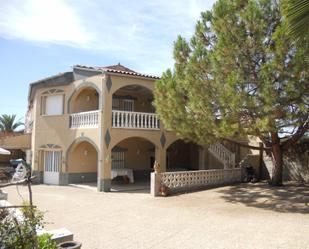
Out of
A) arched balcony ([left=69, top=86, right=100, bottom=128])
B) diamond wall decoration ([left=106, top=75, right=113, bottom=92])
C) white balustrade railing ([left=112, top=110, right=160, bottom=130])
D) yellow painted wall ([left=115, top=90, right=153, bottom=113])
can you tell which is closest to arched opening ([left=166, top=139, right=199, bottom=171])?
yellow painted wall ([left=115, top=90, right=153, bottom=113])

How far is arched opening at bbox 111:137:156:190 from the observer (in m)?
22.7

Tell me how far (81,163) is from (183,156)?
8.80 meters

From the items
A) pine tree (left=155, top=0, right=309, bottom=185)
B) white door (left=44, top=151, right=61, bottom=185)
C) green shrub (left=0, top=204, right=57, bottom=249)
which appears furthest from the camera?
white door (left=44, top=151, right=61, bottom=185)

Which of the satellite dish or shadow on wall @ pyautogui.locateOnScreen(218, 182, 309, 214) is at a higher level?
the satellite dish

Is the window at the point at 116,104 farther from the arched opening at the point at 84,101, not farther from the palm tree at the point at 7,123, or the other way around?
the palm tree at the point at 7,123

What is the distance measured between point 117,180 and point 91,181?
6.05ft

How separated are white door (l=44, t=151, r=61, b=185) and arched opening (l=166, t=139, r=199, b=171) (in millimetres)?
8574

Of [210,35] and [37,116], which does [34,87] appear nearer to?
[37,116]

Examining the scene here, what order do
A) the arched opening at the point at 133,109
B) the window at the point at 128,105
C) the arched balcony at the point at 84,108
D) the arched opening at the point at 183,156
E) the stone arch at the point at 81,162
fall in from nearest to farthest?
1. the arched opening at the point at 133,109
2. the arched balcony at the point at 84,108
3. the stone arch at the point at 81,162
4. the window at the point at 128,105
5. the arched opening at the point at 183,156

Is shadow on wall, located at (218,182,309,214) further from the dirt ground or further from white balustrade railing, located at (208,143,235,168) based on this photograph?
white balustrade railing, located at (208,143,235,168)

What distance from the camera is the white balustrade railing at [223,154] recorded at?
21859 millimetres

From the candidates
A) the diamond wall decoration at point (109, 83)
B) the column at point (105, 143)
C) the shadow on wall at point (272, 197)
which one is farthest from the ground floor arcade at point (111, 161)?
the shadow on wall at point (272, 197)

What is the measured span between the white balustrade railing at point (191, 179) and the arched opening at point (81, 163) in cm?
730

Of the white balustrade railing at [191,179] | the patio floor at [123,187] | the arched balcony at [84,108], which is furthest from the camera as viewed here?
the arched balcony at [84,108]
